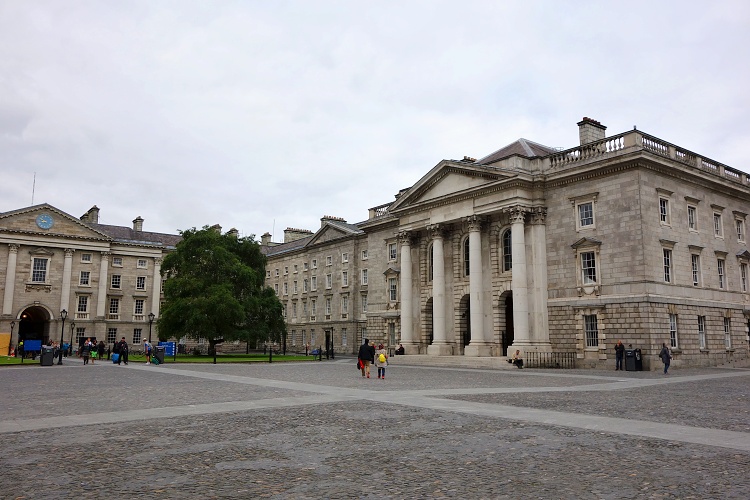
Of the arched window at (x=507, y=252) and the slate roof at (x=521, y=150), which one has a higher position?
the slate roof at (x=521, y=150)

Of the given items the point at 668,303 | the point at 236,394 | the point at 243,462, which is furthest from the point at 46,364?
the point at 668,303

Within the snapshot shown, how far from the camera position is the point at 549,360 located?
36188 millimetres

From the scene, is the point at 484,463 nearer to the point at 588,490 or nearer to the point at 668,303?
the point at 588,490

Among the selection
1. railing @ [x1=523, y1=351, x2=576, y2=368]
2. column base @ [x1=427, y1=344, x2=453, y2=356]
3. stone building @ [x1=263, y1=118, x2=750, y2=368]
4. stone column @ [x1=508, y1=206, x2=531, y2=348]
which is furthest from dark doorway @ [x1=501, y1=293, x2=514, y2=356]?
railing @ [x1=523, y1=351, x2=576, y2=368]

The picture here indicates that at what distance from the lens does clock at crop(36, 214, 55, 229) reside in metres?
69.3

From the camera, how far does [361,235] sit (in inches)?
2410

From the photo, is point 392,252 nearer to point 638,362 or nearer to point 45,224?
point 638,362

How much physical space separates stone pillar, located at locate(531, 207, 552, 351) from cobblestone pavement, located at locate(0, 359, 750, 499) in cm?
1958

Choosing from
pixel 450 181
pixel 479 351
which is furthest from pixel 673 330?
pixel 450 181

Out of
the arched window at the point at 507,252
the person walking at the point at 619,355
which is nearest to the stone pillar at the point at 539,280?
the arched window at the point at 507,252

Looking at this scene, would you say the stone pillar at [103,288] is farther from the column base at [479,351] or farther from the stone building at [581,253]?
the column base at [479,351]

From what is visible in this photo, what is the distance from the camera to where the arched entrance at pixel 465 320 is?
43688 millimetres

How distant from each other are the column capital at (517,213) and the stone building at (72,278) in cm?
5257

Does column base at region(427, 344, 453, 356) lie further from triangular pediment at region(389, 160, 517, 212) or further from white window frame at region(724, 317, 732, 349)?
white window frame at region(724, 317, 732, 349)
